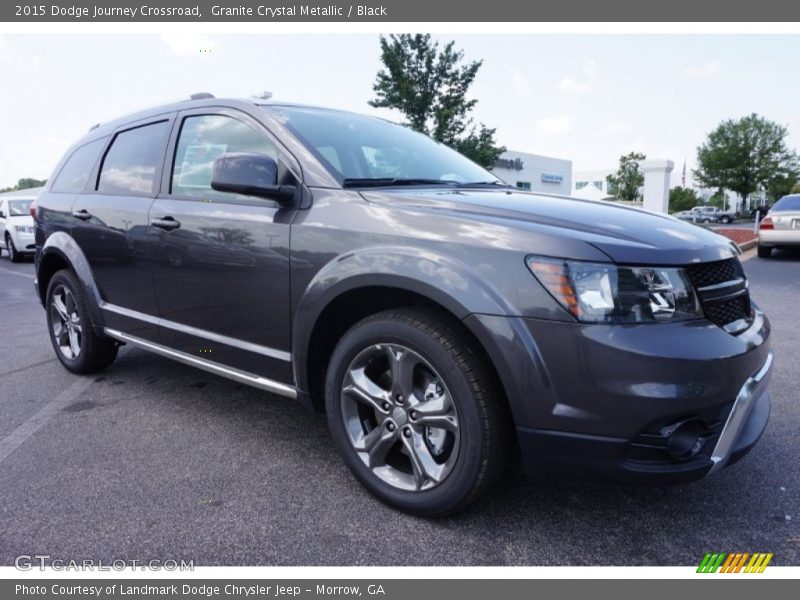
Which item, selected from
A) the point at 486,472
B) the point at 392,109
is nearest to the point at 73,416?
the point at 486,472

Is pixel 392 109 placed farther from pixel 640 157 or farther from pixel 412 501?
pixel 640 157

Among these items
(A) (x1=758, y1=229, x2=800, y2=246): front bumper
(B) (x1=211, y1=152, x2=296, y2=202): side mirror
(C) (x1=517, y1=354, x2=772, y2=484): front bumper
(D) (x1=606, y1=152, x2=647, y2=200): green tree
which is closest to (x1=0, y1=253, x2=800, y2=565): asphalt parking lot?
(C) (x1=517, y1=354, x2=772, y2=484): front bumper

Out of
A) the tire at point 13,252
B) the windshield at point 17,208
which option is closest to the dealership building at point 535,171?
the windshield at point 17,208

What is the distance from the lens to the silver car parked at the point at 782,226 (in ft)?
36.6

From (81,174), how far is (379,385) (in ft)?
10.1

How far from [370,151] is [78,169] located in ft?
8.23

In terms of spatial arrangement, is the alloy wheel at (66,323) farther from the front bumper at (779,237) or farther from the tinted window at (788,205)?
the tinted window at (788,205)

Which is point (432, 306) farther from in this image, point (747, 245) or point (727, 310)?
point (747, 245)

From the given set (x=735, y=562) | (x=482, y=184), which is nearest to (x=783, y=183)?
(x=482, y=184)

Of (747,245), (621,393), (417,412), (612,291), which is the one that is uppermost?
(612,291)

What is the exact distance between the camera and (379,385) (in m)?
2.40

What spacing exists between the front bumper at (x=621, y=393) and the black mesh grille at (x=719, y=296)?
8cm

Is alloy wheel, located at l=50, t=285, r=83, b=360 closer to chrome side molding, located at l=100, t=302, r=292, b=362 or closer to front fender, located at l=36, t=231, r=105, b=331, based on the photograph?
front fender, located at l=36, t=231, r=105, b=331

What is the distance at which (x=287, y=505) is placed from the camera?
2387 mm
